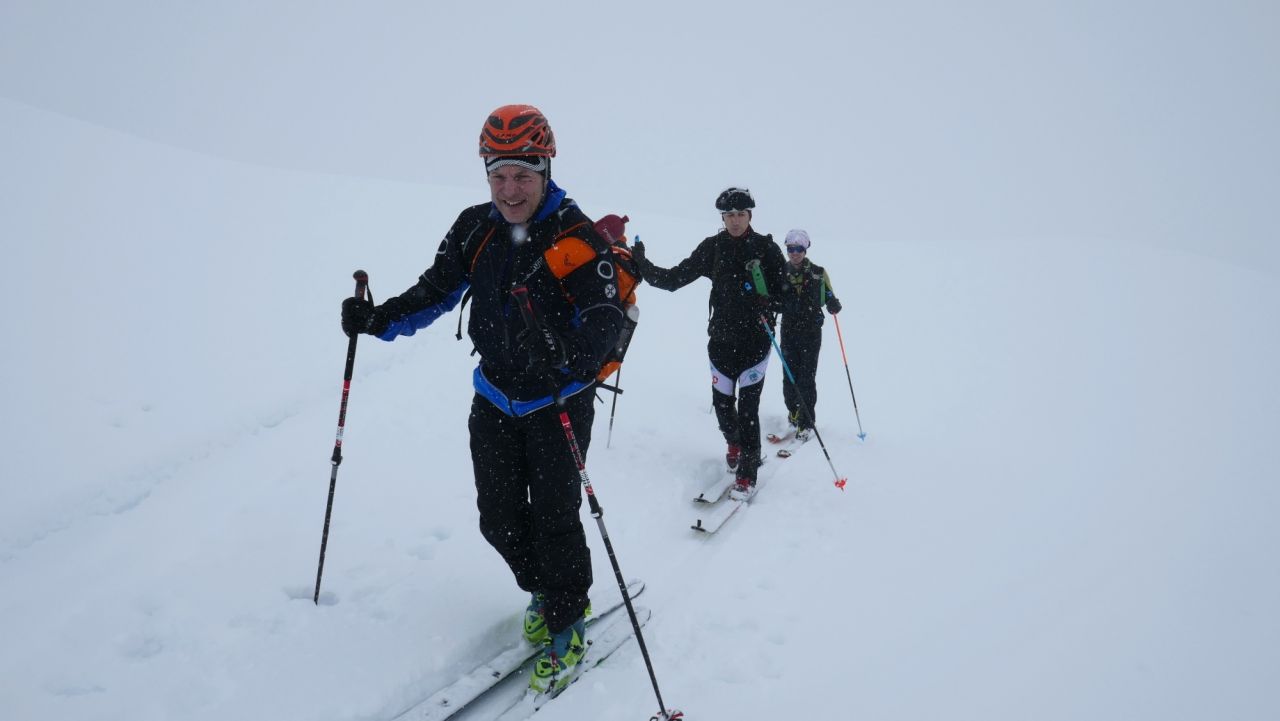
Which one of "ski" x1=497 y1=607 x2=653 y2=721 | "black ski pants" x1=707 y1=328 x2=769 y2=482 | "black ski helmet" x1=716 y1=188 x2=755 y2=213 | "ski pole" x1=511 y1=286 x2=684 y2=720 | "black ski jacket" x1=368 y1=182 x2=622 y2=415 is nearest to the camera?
"ski pole" x1=511 y1=286 x2=684 y2=720

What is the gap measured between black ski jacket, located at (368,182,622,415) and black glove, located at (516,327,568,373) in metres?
0.05

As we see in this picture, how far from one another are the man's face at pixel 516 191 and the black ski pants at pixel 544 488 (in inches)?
38.2

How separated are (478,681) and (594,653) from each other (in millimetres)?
685

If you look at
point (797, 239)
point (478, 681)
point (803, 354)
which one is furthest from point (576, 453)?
point (803, 354)

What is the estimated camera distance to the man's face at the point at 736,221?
6012mm

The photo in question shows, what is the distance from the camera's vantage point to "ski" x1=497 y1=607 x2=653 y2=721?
10.9 feet

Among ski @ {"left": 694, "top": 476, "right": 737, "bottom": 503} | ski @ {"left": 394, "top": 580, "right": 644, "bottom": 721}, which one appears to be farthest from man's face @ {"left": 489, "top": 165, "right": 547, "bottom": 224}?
ski @ {"left": 694, "top": 476, "right": 737, "bottom": 503}

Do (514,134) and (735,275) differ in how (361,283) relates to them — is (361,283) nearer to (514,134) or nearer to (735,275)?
(514,134)

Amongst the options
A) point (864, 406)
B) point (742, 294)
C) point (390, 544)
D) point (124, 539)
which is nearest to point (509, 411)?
point (390, 544)

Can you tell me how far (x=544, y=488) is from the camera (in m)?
3.48

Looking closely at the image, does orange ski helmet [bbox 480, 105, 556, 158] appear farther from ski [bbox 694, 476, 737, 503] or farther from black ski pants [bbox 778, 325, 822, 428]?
black ski pants [bbox 778, 325, 822, 428]

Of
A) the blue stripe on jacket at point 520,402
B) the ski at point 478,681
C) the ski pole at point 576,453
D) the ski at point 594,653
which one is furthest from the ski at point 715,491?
the blue stripe on jacket at point 520,402

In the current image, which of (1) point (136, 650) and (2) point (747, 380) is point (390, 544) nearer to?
(1) point (136, 650)

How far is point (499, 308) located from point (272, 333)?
6.31 m
